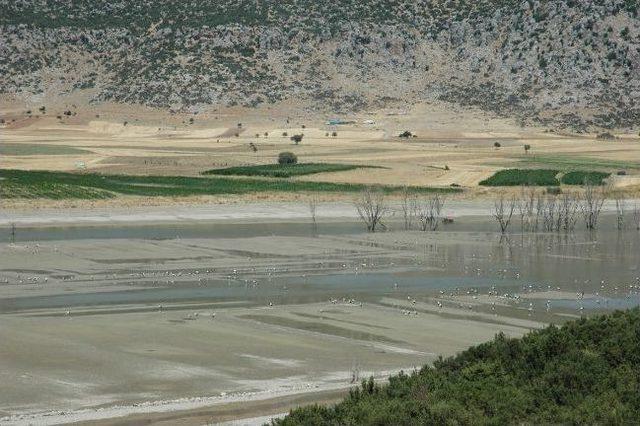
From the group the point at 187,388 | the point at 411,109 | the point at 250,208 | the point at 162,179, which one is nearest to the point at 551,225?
the point at 250,208

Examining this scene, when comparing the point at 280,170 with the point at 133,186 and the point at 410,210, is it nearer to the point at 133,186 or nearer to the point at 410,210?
the point at 133,186

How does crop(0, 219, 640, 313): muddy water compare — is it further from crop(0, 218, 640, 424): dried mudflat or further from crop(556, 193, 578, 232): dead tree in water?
crop(556, 193, 578, 232): dead tree in water

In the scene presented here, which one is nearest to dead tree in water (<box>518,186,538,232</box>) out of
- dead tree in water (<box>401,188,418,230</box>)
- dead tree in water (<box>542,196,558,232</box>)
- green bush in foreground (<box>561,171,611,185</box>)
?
dead tree in water (<box>542,196,558,232</box>)

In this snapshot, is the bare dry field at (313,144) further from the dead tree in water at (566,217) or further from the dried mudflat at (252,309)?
the dried mudflat at (252,309)

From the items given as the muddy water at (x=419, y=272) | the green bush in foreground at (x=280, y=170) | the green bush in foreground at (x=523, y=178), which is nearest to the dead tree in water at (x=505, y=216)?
the muddy water at (x=419, y=272)

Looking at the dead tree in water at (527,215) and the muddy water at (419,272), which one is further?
the dead tree in water at (527,215)

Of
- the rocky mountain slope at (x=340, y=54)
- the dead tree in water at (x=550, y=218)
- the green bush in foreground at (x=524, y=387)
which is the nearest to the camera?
the green bush in foreground at (x=524, y=387)

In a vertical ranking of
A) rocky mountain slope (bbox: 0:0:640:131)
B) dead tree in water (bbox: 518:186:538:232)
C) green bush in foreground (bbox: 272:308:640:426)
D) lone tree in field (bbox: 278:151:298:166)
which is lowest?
dead tree in water (bbox: 518:186:538:232)

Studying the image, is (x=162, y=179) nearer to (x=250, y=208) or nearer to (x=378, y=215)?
(x=250, y=208)
